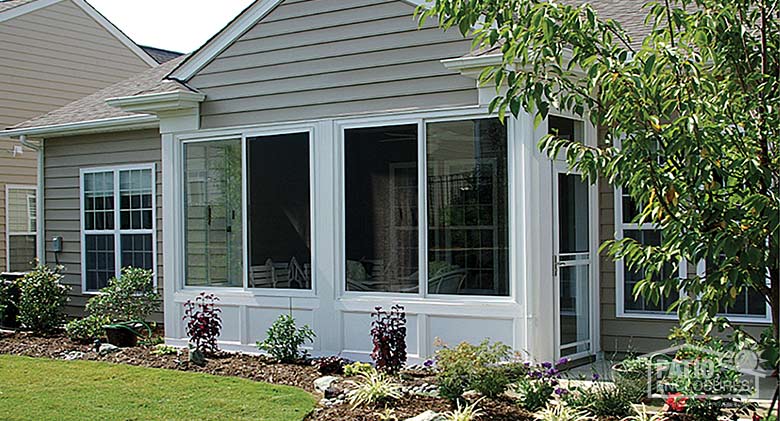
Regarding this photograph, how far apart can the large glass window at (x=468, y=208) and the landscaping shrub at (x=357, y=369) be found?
40.6 inches

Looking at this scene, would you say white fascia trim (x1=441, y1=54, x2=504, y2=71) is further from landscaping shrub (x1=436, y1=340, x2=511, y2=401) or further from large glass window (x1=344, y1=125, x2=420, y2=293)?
landscaping shrub (x1=436, y1=340, x2=511, y2=401)

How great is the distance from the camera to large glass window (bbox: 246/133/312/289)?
9453mm

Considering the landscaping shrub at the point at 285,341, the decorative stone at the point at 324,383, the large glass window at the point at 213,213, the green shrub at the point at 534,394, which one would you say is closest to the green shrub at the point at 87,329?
the large glass window at the point at 213,213

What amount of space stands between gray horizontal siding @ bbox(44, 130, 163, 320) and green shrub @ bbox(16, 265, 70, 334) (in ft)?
4.03

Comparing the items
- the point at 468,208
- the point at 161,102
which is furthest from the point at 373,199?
the point at 161,102

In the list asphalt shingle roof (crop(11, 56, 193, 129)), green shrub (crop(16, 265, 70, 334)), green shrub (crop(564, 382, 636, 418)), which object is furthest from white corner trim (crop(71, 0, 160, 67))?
green shrub (crop(564, 382, 636, 418))

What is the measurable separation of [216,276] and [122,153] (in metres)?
3.63

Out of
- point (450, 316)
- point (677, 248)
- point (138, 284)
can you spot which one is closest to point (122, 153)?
point (138, 284)

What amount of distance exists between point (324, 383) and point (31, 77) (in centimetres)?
1118

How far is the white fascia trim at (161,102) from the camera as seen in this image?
9922mm

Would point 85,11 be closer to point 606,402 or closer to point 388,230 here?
point 388,230

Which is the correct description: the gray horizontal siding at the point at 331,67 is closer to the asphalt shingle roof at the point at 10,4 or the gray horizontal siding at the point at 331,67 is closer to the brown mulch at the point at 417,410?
the brown mulch at the point at 417,410

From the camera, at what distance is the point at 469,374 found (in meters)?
6.92

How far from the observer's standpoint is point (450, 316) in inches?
332
